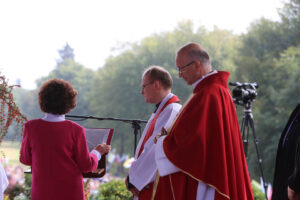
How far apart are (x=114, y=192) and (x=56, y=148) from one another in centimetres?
231

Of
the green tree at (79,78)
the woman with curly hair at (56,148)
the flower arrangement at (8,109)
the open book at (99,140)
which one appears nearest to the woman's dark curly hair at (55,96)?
the woman with curly hair at (56,148)

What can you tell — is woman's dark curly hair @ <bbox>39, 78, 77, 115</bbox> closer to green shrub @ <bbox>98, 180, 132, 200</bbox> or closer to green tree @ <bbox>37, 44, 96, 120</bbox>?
green shrub @ <bbox>98, 180, 132, 200</bbox>

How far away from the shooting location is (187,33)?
1105 inches

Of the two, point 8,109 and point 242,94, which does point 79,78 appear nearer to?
point 242,94

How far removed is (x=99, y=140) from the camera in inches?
99.7

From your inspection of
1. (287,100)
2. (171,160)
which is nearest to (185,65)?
(171,160)

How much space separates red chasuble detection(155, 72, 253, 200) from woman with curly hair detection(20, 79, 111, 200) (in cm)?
51

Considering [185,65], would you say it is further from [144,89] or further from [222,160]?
[222,160]

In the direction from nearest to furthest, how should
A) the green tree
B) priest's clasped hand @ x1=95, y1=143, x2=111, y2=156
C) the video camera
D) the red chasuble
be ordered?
the red chasuble → priest's clasped hand @ x1=95, y1=143, x2=111, y2=156 → the video camera → the green tree

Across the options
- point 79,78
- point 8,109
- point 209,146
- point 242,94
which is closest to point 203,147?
point 209,146

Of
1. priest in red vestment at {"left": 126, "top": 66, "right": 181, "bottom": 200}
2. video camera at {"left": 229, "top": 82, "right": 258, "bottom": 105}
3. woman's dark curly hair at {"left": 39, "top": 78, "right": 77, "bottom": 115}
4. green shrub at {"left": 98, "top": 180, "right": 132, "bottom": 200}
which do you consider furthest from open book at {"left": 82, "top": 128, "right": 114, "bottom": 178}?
video camera at {"left": 229, "top": 82, "right": 258, "bottom": 105}

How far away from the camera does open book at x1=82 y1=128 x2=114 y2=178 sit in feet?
8.26

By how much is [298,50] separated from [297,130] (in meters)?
17.5

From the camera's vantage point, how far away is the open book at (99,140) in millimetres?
2518
